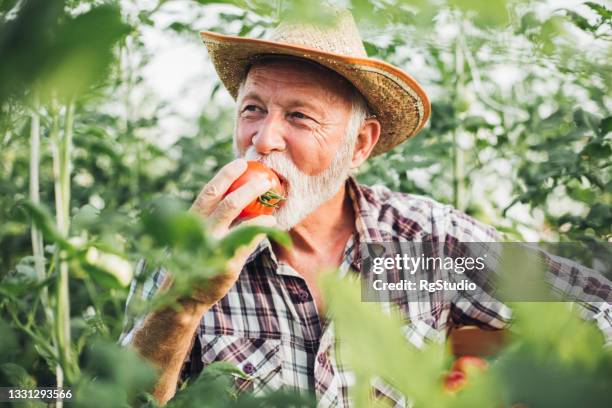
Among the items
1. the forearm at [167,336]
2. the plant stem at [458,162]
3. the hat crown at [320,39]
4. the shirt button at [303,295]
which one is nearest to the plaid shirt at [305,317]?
the shirt button at [303,295]

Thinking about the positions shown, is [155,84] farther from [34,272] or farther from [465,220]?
[34,272]

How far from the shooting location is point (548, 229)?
231cm

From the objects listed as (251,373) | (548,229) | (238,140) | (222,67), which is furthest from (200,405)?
(548,229)

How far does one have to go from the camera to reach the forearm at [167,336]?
127 cm

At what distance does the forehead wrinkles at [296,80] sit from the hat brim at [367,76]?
0.13 feet

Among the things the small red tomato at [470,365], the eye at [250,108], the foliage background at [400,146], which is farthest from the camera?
the eye at [250,108]

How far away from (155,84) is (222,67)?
0.87m

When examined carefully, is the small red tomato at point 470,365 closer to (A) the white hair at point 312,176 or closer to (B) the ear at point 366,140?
(A) the white hair at point 312,176

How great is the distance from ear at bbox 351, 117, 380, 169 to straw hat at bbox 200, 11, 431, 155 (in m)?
0.04

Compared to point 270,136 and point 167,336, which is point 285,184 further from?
point 167,336

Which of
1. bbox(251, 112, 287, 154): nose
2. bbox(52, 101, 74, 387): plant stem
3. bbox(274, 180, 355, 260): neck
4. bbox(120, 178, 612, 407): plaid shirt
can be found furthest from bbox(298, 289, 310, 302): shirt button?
bbox(52, 101, 74, 387): plant stem

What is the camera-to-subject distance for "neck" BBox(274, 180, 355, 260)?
7.05 ft

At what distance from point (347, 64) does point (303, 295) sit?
72 centimetres

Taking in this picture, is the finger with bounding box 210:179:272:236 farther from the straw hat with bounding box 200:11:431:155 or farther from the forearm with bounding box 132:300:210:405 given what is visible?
the straw hat with bounding box 200:11:431:155
